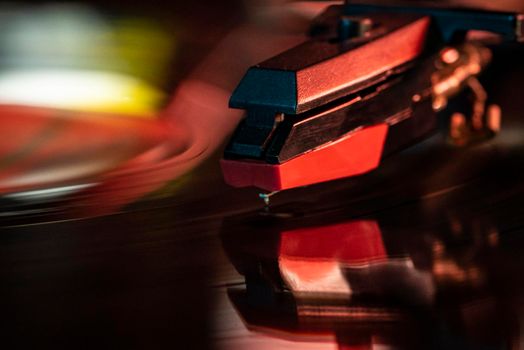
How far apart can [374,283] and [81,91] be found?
1.74ft

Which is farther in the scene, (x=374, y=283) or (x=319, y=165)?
(x=319, y=165)

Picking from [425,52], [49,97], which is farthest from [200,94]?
[425,52]

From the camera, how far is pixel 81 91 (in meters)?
0.98

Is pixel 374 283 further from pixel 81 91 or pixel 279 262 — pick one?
pixel 81 91

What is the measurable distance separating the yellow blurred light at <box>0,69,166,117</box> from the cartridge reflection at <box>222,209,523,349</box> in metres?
0.33

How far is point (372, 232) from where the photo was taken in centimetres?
61

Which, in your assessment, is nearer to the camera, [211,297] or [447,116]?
[211,297]

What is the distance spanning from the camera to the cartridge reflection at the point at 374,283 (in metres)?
0.46

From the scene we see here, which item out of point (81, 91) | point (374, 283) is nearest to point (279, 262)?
point (374, 283)

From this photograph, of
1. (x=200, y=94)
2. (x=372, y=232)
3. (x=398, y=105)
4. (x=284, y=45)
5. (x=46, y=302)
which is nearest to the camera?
(x=46, y=302)

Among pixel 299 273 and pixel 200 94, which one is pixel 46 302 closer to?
pixel 299 273

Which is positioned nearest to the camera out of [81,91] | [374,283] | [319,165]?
[374,283]

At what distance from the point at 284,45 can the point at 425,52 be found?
34 centimetres

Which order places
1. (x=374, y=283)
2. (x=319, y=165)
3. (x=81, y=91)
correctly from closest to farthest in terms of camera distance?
(x=374, y=283) < (x=319, y=165) < (x=81, y=91)
